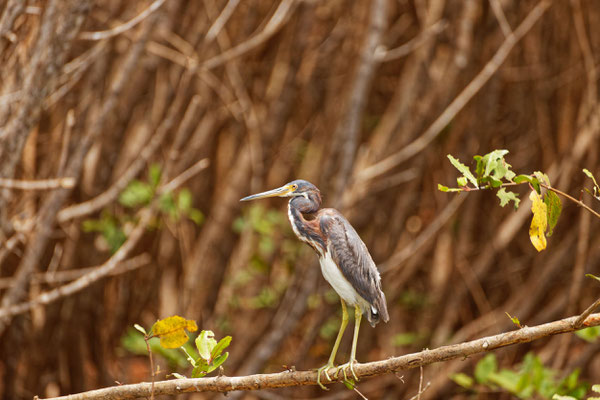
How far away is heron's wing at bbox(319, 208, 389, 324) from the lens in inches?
72.6

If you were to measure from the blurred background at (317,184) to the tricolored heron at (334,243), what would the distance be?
5.36 ft

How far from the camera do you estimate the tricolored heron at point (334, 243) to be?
1.80 metres

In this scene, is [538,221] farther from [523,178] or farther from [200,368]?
[200,368]

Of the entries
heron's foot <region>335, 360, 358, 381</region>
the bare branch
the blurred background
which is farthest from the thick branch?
the bare branch

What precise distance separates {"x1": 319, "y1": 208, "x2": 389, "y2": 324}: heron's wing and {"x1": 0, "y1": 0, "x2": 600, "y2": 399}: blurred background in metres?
1.64

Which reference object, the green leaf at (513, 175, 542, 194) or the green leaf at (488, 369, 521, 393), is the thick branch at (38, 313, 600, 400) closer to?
the green leaf at (513, 175, 542, 194)

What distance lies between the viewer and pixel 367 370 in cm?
173

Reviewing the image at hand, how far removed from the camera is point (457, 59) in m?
4.14

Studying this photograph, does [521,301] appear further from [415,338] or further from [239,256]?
[239,256]

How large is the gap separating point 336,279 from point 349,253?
8cm

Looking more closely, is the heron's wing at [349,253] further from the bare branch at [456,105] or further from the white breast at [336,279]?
the bare branch at [456,105]

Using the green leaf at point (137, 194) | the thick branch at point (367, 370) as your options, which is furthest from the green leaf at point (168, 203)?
the thick branch at point (367, 370)

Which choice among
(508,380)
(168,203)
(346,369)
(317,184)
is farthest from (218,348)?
(317,184)

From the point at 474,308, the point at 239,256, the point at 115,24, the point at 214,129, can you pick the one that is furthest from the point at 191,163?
the point at 474,308
